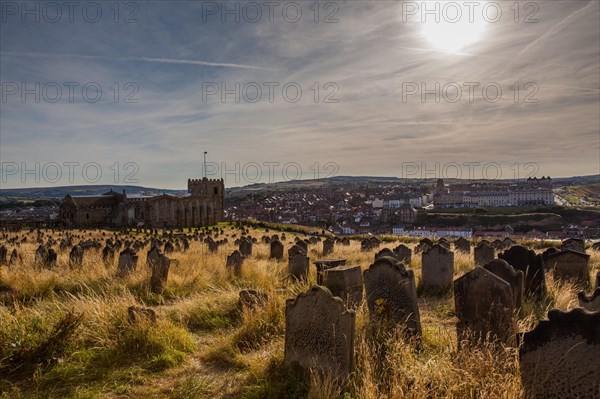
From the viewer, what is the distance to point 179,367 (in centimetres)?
524

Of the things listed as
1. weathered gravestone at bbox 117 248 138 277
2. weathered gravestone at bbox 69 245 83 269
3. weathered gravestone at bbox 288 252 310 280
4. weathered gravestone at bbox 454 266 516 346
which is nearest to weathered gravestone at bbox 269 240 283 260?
weathered gravestone at bbox 288 252 310 280

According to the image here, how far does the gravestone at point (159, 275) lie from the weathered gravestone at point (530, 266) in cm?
751

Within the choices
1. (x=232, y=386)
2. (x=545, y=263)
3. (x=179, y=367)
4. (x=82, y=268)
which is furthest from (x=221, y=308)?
(x=545, y=263)

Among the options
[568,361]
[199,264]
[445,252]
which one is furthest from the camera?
[199,264]

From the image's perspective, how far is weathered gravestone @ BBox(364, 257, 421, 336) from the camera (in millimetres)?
5543

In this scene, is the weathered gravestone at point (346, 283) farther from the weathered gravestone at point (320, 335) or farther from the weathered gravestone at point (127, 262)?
the weathered gravestone at point (127, 262)

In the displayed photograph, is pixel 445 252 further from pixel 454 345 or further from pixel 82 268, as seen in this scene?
pixel 82 268

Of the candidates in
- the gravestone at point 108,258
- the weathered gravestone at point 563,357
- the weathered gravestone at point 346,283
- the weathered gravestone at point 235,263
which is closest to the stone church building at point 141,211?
the gravestone at point 108,258

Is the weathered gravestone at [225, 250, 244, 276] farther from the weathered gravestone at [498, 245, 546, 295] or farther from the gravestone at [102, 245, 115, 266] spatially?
the weathered gravestone at [498, 245, 546, 295]

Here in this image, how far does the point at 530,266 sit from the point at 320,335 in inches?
228

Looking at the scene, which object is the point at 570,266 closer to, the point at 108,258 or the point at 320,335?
the point at 320,335

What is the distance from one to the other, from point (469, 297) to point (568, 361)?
60.5 inches

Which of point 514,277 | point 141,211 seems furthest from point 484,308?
point 141,211

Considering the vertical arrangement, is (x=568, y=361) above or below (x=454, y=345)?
above
